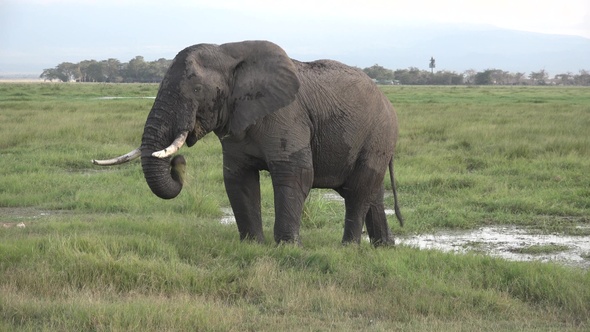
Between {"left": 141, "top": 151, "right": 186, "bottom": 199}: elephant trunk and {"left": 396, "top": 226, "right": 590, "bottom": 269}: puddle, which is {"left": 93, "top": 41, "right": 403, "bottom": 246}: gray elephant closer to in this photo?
{"left": 141, "top": 151, "right": 186, "bottom": 199}: elephant trunk

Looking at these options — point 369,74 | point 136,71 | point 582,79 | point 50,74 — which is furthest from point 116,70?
point 582,79

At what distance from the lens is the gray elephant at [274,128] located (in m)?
6.50

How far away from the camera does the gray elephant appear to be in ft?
21.3

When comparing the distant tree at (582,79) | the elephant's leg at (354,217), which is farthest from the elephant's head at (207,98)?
the distant tree at (582,79)

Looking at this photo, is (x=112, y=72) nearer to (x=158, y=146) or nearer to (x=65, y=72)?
(x=65, y=72)

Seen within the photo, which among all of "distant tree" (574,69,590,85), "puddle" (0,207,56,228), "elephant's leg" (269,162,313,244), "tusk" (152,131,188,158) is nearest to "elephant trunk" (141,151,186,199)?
"tusk" (152,131,188,158)

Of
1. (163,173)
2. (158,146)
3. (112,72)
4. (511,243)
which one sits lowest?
(112,72)

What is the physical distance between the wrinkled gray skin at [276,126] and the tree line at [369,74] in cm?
11038

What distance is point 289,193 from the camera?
274 inches

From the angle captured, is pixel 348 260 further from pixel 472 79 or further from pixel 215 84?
pixel 472 79

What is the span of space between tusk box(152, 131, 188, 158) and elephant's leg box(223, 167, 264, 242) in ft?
3.13

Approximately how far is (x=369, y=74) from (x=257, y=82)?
13755 centimetres

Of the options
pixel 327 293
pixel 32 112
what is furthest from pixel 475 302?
pixel 32 112

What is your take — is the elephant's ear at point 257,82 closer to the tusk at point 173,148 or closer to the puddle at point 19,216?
the tusk at point 173,148
